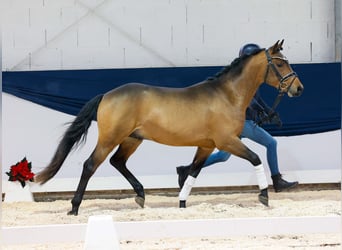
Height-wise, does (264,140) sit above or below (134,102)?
below

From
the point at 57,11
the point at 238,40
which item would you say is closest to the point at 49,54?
the point at 57,11

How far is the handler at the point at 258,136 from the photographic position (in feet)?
13.9

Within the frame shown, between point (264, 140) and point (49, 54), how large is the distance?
1887 millimetres

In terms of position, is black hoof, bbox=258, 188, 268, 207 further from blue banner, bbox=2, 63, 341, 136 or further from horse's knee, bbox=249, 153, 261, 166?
blue banner, bbox=2, 63, 341, 136

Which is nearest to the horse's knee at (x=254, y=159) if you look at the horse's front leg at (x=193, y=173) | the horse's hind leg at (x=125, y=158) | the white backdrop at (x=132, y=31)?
the horse's front leg at (x=193, y=173)

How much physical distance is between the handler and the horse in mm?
217

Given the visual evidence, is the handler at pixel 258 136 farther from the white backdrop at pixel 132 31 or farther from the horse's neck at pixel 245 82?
the white backdrop at pixel 132 31

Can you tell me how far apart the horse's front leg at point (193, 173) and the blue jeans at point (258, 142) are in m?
0.21

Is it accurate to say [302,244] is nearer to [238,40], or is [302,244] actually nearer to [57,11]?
[238,40]

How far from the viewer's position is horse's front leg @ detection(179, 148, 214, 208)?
13.7ft

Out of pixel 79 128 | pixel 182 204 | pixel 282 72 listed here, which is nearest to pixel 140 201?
pixel 182 204

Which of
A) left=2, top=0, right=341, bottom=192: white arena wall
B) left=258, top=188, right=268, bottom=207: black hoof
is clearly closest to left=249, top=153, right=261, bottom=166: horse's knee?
left=258, top=188, right=268, bottom=207: black hoof

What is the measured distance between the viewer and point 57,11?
4.91m

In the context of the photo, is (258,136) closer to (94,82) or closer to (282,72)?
(282,72)
